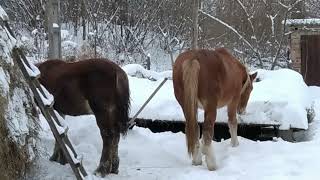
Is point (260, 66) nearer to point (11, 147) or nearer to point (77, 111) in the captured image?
point (77, 111)

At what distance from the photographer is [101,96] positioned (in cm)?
597

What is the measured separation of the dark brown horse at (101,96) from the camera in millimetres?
5984

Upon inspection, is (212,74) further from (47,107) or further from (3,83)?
(3,83)

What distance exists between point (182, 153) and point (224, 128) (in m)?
2.02

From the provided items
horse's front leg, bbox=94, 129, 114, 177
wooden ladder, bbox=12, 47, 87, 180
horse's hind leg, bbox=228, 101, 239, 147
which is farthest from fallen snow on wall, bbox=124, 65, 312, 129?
wooden ladder, bbox=12, 47, 87, 180

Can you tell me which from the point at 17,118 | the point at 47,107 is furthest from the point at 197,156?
the point at 17,118

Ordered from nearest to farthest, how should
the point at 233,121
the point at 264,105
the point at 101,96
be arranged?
1. the point at 101,96
2. the point at 233,121
3. the point at 264,105

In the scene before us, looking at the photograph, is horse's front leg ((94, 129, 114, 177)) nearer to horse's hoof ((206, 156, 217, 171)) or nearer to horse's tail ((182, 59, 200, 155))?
→ horse's tail ((182, 59, 200, 155))

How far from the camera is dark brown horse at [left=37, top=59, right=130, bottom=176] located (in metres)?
5.98

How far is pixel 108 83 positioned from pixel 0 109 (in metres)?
1.76

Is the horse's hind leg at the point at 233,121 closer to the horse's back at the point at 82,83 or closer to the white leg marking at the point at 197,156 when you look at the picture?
the white leg marking at the point at 197,156

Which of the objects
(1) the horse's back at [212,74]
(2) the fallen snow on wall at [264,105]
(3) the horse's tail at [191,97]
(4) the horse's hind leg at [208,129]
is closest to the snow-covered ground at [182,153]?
(2) the fallen snow on wall at [264,105]

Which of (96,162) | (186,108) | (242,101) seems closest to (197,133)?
(186,108)

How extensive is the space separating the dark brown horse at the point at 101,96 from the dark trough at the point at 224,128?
119 inches
